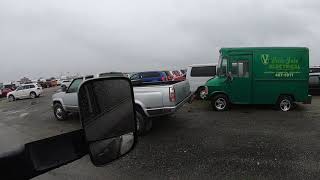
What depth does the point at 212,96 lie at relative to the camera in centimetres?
Answer: 1225

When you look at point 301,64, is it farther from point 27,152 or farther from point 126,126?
point 27,152

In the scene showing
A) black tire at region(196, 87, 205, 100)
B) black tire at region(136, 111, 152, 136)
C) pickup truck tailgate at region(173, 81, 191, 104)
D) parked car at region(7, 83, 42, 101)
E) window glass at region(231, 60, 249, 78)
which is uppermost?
window glass at region(231, 60, 249, 78)

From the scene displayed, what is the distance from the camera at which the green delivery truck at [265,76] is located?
11.4 meters

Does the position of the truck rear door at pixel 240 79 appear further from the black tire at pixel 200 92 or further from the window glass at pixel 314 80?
the window glass at pixel 314 80

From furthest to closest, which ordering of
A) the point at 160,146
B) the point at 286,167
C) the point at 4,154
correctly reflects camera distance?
the point at 160,146
the point at 286,167
the point at 4,154

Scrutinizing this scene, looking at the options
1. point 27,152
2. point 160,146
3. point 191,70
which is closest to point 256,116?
point 160,146

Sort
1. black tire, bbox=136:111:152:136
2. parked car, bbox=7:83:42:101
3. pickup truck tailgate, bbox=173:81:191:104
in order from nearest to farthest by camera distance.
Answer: black tire, bbox=136:111:152:136 → pickup truck tailgate, bbox=173:81:191:104 → parked car, bbox=7:83:42:101

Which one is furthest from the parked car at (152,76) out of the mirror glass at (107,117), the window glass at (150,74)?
the mirror glass at (107,117)

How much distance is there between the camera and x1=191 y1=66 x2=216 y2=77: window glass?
1647 cm

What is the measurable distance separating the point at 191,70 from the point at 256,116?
22.7 feet

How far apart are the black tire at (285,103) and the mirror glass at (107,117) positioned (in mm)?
11192

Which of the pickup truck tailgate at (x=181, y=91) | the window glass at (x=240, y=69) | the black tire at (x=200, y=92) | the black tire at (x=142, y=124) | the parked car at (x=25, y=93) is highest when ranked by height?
the window glass at (x=240, y=69)

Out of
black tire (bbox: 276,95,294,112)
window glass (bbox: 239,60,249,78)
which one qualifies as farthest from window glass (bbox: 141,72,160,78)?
black tire (bbox: 276,95,294,112)

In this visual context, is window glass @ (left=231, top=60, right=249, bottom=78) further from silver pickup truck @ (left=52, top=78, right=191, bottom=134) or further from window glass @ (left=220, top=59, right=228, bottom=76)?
silver pickup truck @ (left=52, top=78, right=191, bottom=134)
